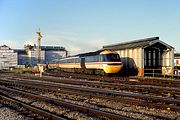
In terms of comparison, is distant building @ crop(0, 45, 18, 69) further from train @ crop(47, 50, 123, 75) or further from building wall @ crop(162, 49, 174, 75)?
building wall @ crop(162, 49, 174, 75)

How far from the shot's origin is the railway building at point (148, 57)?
33219 millimetres

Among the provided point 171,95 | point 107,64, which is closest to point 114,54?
point 107,64

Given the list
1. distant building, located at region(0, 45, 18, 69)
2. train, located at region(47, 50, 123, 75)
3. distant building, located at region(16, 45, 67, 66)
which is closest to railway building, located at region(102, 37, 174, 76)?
train, located at region(47, 50, 123, 75)

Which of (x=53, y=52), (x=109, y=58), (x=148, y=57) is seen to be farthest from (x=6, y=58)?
(x=109, y=58)

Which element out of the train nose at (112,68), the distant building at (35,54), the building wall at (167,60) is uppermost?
the distant building at (35,54)

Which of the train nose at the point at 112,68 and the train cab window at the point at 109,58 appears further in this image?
the train cab window at the point at 109,58

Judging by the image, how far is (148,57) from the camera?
37125 millimetres

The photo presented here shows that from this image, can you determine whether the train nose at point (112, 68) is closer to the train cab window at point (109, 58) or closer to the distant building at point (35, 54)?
the train cab window at point (109, 58)

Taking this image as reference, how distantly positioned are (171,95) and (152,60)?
22.5m

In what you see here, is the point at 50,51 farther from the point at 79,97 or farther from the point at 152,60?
the point at 79,97

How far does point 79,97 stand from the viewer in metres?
14.7

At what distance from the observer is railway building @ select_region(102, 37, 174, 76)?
33.2 m

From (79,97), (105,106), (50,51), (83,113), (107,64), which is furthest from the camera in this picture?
(50,51)

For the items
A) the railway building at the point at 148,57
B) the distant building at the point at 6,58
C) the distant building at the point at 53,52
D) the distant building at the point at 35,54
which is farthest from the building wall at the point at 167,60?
the distant building at the point at 53,52
